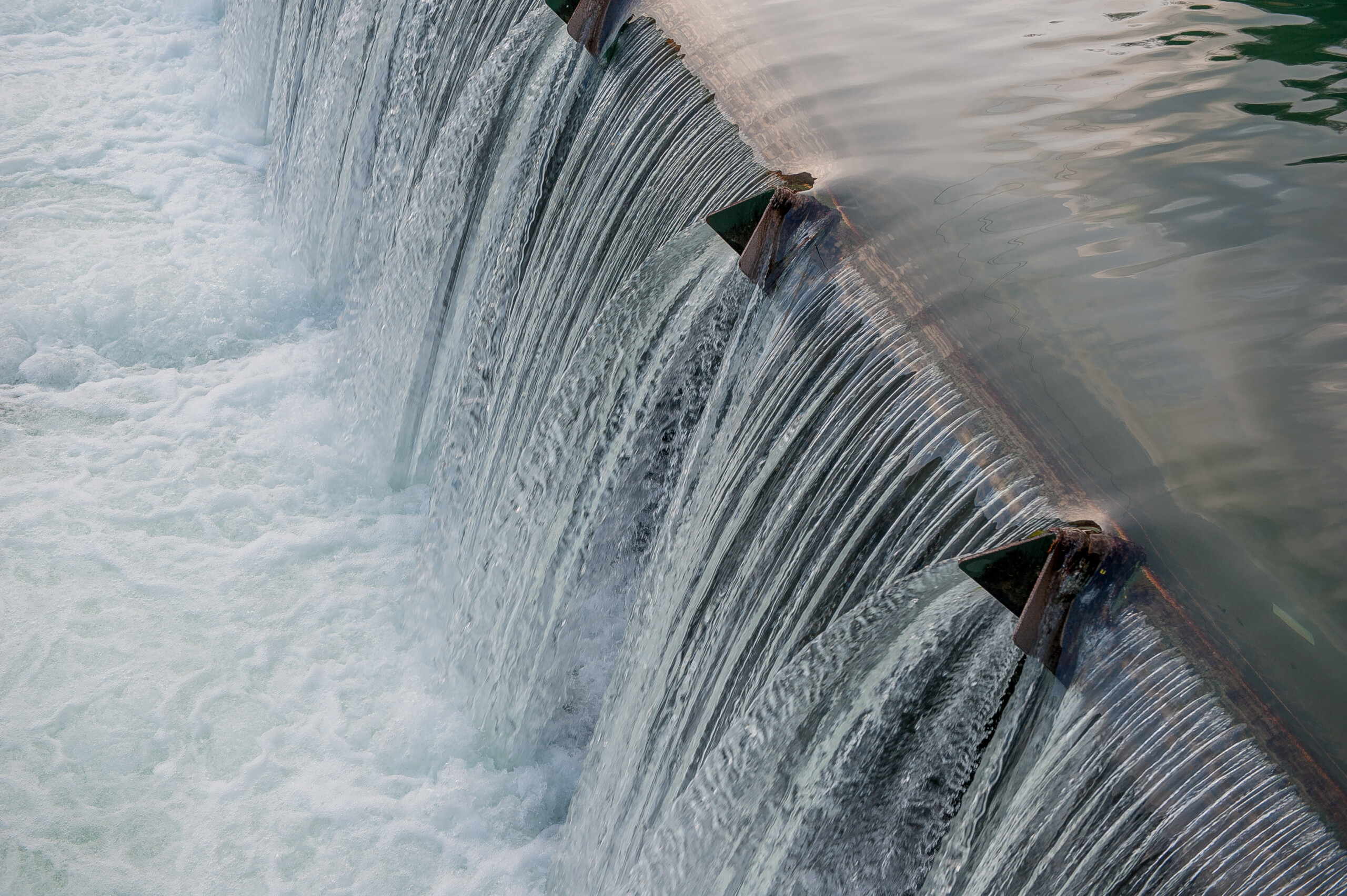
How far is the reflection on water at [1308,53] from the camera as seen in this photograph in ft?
10.6

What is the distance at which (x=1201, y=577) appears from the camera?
2016mm

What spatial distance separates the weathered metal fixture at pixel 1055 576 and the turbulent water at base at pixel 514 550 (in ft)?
0.23

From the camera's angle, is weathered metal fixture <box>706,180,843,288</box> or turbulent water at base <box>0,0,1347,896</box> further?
weathered metal fixture <box>706,180,843,288</box>

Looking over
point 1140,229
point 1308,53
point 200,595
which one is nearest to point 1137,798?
point 1140,229

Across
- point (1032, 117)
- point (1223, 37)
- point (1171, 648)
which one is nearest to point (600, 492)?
point (1032, 117)

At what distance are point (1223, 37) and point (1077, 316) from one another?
176cm

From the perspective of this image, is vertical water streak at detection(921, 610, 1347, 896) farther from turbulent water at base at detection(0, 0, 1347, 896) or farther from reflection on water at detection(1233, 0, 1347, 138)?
reflection on water at detection(1233, 0, 1347, 138)

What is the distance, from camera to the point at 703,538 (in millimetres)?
3086

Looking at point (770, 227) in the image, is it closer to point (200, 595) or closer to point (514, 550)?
point (514, 550)

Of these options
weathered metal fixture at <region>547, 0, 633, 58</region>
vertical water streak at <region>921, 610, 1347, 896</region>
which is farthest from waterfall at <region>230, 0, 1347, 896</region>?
weathered metal fixture at <region>547, 0, 633, 58</region>

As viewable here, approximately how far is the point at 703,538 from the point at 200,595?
9.48ft

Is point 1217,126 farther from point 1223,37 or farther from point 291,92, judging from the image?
point 291,92

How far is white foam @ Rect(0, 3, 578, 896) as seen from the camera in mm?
3996

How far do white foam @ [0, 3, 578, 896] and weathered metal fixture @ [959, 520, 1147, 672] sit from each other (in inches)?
100
